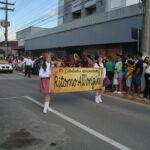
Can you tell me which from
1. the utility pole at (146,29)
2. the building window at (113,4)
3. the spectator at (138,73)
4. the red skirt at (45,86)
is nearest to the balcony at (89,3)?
the building window at (113,4)

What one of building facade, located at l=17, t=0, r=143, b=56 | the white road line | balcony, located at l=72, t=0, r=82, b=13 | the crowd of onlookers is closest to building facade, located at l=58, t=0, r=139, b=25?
balcony, located at l=72, t=0, r=82, b=13

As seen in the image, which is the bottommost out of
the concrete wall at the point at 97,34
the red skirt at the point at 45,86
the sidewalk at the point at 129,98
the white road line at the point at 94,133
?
the white road line at the point at 94,133

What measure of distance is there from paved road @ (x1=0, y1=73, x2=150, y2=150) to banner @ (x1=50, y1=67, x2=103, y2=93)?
639mm

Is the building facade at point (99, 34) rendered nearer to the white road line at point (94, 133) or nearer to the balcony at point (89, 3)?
the balcony at point (89, 3)

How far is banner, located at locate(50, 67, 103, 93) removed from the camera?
24.6 ft

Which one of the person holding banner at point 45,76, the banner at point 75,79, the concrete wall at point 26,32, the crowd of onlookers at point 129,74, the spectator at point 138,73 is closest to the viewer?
the person holding banner at point 45,76

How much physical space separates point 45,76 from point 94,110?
1.94m

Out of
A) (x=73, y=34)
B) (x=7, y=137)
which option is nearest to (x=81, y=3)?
(x=73, y=34)

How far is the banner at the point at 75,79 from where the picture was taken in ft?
24.6

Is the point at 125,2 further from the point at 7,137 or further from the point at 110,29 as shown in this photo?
the point at 7,137

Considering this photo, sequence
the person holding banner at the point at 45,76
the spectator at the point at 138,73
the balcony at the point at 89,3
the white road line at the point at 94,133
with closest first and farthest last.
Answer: the white road line at the point at 94,133 → the person holding banner at the point at 45,76 → the spectator at the point at 138,73 → the balcony at the point at 89,3

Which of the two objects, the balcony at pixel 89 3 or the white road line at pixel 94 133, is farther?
the balcony at pixel 89 3

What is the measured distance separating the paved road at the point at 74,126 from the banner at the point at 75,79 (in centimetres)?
64

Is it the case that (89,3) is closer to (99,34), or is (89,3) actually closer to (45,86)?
(99,34)
